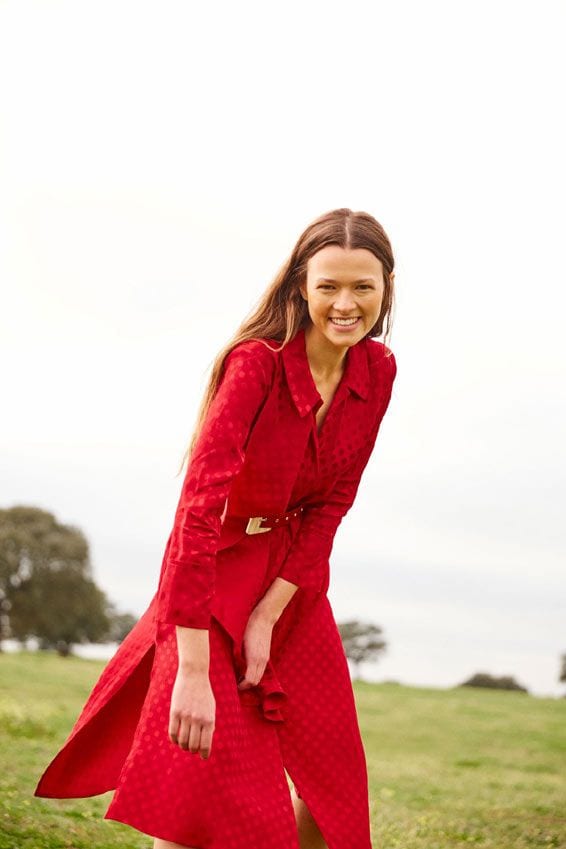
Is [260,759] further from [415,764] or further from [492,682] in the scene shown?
[492,682]

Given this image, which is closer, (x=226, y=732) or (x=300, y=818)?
(x=226, y=732)

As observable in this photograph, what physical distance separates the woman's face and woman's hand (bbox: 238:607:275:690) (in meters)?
0.91

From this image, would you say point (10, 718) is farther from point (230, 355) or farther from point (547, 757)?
point (230, 355)

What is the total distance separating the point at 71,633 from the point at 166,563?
2762cm

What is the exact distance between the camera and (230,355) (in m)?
3.34

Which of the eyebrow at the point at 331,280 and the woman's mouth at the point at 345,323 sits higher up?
the eyebrow at the point at 331,280

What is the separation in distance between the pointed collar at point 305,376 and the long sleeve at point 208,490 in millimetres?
93

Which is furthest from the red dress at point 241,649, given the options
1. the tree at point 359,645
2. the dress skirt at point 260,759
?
the tree at point 359,645

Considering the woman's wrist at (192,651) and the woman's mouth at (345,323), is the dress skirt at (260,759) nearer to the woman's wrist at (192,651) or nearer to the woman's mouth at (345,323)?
the woman's wrist at (192,651)

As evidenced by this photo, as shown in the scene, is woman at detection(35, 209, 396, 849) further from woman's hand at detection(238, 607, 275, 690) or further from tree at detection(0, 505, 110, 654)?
tree at detection(0, 505, 110, 654)

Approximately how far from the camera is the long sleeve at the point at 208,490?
9.86 ft

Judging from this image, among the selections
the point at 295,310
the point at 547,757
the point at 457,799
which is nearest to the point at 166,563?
the point at 295,310

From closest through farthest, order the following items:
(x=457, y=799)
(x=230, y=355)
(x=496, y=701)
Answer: (x=230, y=355)
(x=457, y=799)
(x=496, y=701)

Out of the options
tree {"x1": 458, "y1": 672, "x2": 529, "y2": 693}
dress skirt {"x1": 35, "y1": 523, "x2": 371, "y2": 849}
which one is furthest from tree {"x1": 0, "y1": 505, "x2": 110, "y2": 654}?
dress skirt {"x1": 35, "y1": 523, "x2": 371, "y2": 849}
